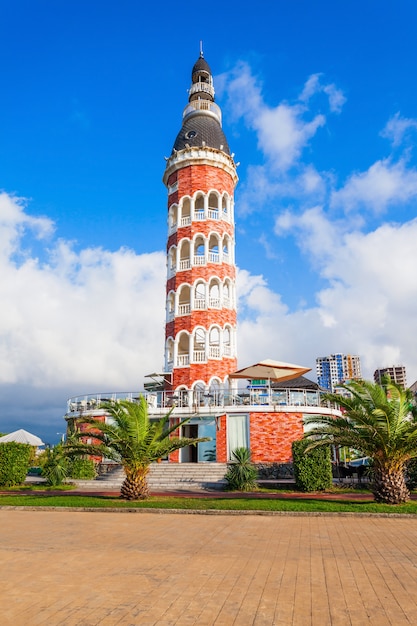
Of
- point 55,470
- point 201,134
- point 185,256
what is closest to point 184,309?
point 185,256

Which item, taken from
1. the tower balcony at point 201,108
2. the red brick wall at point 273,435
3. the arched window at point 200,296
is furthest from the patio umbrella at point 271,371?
the tower balcony at point 201,108

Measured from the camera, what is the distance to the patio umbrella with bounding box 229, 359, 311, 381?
26031 mm

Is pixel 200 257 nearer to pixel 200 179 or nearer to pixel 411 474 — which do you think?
pixel 200 179

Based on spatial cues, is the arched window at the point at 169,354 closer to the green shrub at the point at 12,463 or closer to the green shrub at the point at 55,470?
the green shrub at the point at 55,470

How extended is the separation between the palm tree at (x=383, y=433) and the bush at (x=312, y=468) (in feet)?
12.9

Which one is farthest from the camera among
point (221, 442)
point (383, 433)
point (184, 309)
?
point (184, 309)

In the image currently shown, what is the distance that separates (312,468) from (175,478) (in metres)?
7.13

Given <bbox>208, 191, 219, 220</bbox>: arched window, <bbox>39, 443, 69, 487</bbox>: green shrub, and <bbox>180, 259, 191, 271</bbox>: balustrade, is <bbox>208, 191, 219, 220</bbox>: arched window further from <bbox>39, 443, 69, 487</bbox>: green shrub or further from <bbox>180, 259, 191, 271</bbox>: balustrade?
<bbox>39, 443, 69, 487</bbox>: green shrub

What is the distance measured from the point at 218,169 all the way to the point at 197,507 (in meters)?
27.9

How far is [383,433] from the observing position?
590 inches

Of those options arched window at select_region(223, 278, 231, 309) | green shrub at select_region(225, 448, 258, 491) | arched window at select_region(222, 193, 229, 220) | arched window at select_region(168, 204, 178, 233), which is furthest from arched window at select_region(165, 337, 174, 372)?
green shrub at select_region(225, 448, 258, 491)

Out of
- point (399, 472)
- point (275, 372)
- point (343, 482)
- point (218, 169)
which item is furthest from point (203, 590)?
point (218, 169)

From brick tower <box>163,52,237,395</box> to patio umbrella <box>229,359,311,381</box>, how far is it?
5.64 m

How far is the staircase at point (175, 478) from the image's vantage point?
21.6 m
